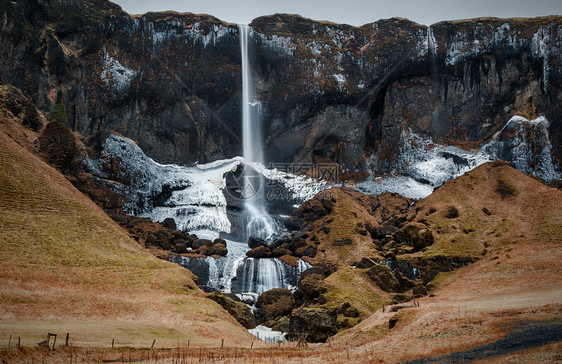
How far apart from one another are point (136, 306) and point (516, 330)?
2449cm

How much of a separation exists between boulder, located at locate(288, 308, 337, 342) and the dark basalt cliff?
55.1 metres

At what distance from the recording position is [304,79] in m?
91.3

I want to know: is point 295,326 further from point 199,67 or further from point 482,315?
point 199,67

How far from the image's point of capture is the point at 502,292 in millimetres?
37781

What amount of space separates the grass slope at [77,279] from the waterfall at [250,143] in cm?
3361

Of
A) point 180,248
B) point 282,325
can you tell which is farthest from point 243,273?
point 282,325

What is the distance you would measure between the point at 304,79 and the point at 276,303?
5306 centimetres

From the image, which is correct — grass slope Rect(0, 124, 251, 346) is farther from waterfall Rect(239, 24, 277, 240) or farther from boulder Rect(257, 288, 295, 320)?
waterfall Rect(239, 24, 277, 240)

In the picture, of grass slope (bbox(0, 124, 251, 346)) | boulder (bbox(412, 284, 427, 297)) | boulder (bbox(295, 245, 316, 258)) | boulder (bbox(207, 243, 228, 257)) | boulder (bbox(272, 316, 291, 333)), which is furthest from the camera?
boulder (bbox(295, 245, 316, 258))

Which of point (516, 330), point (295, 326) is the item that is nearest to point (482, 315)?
point (516, 330)

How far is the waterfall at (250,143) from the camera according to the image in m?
85.5

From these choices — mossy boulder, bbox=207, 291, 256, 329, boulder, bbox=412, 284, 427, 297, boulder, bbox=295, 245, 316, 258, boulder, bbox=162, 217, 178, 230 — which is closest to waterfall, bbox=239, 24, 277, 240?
boulder, bbox=162, 217, 178, 230

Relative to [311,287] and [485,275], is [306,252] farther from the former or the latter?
[485,275]

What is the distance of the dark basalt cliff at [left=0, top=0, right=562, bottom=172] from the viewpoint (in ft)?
272
